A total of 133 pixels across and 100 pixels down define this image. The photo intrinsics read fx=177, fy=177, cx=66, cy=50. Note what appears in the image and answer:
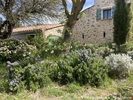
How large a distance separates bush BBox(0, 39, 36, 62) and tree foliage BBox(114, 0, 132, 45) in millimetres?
5969

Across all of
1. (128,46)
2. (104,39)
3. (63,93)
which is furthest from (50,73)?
(104,39)

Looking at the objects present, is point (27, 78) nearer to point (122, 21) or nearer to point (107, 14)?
point (122, 21)

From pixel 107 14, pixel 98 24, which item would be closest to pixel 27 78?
pixel 98 24

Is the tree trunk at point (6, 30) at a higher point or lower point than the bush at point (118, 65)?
higher

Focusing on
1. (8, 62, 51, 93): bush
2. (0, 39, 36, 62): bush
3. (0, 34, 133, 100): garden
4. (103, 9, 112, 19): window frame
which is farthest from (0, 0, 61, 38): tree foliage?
(103, 9, 112, 19): window frame

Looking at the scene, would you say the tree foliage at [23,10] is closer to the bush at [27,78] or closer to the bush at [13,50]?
the bush at [13,50]

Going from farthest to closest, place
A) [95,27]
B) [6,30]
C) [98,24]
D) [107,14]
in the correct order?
[95,27]
[98,24]
[107,14]
[6,30]

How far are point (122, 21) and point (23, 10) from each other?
21.0 feet

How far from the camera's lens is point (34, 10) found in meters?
11.3

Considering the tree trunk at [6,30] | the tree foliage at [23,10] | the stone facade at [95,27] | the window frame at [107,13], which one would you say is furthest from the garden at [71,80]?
the window frame at [107,13]

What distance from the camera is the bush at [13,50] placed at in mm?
8305

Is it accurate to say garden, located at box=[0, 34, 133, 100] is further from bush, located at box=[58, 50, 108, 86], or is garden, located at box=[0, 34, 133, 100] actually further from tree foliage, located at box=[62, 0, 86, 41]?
tree foliage, located at box=[62, 0, 86, 41]

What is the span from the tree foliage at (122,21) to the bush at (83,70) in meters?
6.89

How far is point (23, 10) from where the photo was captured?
1070 cm
